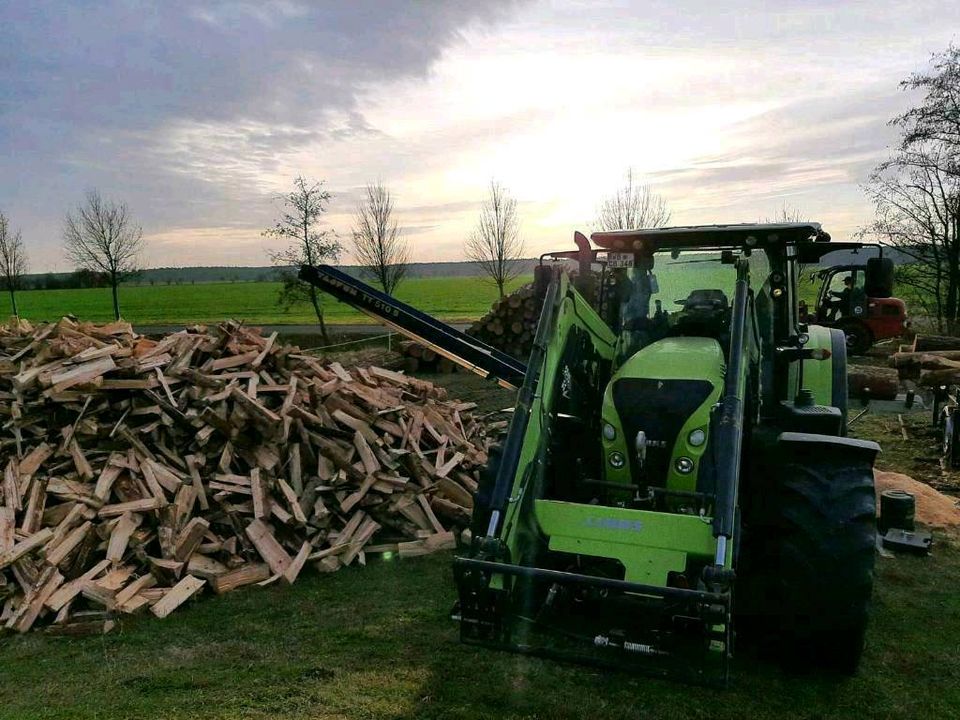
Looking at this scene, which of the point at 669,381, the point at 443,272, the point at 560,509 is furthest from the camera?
the point at 443,272

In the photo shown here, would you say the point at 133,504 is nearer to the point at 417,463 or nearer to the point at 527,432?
the point at 417,463

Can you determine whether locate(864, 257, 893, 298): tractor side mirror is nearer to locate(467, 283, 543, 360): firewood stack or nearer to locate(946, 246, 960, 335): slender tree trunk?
locate(467, 283, 543, 360): firewood stack

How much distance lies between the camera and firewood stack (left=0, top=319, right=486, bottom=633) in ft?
22.0

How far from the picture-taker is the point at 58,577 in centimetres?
652

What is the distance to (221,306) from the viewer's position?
58000 mm

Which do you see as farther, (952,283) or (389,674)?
(952,283)

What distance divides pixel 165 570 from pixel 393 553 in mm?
2226

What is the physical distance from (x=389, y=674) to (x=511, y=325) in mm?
16525

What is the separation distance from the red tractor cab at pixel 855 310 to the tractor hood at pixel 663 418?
60.1 feet

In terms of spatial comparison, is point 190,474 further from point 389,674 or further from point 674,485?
point 674,485

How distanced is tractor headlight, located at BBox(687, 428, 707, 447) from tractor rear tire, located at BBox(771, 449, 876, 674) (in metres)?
0.60

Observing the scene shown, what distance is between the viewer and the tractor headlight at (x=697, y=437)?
4.64m

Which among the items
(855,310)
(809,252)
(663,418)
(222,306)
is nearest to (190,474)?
(663,418)

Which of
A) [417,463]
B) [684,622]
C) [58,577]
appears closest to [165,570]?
[58,577]
